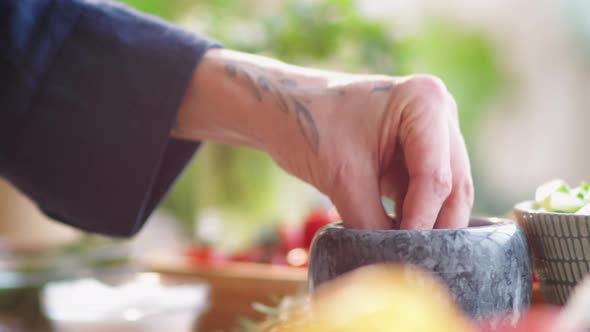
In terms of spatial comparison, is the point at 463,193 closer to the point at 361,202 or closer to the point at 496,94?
the point at 361,202

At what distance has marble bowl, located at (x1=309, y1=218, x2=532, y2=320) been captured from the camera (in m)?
0.40

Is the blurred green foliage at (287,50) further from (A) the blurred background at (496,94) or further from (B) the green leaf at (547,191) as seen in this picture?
(B) the green leaf at (547,191)

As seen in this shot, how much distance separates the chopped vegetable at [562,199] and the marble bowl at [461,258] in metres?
0.05

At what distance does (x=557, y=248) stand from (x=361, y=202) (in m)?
0.13

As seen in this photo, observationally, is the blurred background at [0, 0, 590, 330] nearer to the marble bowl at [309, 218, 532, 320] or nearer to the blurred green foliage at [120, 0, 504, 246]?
the blurred green foliage at [120, 0, 504, 246]

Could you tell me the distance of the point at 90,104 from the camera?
65 centimetres

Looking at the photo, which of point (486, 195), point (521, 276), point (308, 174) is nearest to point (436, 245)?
point (521, 276)

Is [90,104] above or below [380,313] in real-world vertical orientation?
below

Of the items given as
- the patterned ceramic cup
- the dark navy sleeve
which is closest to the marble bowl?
the patterned ceramic cup

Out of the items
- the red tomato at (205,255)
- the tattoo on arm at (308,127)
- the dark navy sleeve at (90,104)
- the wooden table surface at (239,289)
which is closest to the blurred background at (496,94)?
the red tomato at (205,255)

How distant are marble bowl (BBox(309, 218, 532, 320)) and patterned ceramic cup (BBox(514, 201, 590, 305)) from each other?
3cm

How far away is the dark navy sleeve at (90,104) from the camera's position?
25.2 inches

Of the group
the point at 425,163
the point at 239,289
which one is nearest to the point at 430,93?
the point at 425,163

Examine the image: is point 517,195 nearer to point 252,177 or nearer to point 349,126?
point 252,177
